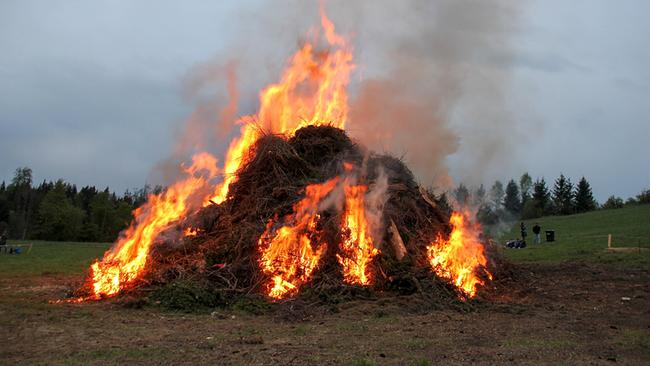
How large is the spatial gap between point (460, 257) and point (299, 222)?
415cm

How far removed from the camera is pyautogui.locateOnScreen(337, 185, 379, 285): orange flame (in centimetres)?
1158

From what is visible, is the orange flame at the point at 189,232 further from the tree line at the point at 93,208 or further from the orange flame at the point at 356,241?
the tree line at the point at 93,208

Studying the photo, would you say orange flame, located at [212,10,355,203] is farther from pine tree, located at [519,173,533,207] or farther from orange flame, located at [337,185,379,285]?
pine tree, located at [519,173,533,207]

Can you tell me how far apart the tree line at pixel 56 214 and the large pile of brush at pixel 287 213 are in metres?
51.7

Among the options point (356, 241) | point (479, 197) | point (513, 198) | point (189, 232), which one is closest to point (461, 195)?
point (479, 197)

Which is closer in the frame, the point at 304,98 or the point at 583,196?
the point at 304,98

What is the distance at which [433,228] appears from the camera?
1384cm

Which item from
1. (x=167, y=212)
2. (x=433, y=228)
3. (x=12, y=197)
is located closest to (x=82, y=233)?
(x=12, y=197)

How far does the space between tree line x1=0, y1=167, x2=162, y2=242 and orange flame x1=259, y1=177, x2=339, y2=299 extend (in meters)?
53.8

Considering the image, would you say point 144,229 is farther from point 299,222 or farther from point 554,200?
point 554,200

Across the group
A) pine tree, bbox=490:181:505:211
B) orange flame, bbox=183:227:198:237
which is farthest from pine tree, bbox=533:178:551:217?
orange flame, bbox=183:227:198:237

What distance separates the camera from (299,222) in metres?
12.5

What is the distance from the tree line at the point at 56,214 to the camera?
70625mm

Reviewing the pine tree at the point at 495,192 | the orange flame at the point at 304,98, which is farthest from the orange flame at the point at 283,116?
the pine tree at the point at 495,192
